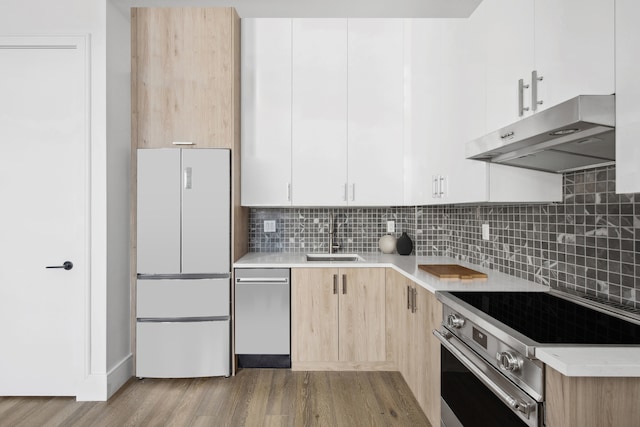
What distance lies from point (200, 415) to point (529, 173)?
7.63 feet

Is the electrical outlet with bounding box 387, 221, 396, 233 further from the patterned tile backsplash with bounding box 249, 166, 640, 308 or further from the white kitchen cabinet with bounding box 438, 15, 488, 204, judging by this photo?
the white kitchen cabinet with bounding box 438, 15, 488, 204

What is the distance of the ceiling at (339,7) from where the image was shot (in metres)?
3.03

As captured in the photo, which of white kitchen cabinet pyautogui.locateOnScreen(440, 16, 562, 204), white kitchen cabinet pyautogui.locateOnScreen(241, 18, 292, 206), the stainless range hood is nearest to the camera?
the stainless range hood

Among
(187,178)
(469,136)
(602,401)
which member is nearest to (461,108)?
(469,136)

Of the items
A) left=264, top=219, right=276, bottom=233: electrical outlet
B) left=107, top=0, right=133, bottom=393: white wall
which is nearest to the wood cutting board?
left=264, top=219, right=276, bottom=233: electrical outlet

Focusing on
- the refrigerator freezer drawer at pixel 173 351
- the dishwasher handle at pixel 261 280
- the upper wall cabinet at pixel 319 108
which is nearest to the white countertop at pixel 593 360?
the dishwasher handle at pixel 261 280

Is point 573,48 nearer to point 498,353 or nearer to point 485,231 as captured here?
point 498,353

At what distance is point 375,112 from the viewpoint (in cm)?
306

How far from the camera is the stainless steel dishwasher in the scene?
110 inches

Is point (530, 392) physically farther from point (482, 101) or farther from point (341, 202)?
point (341, 202)

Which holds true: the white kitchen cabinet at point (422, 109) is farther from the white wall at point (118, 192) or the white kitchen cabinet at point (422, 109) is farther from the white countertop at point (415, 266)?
the white wall at point (118, 192)

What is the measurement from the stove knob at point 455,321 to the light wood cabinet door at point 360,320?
1.17 meters

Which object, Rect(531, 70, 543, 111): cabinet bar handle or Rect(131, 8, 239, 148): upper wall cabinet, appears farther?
Rect(131, 8, 239, 148): upper wall cabinet

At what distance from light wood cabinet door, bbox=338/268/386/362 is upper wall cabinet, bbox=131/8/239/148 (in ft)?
4.68
